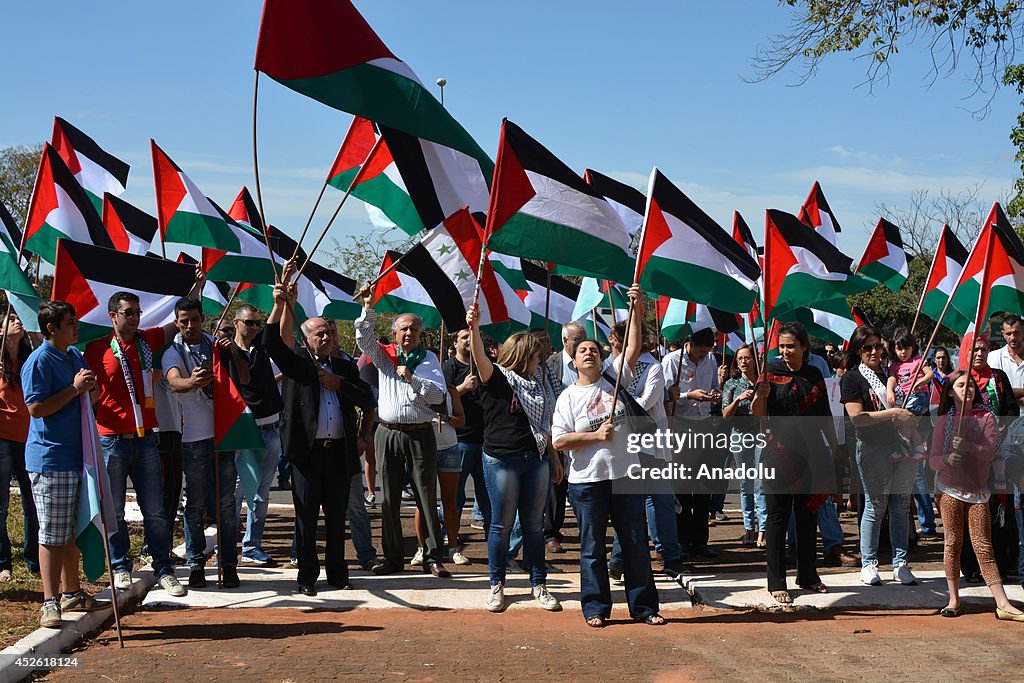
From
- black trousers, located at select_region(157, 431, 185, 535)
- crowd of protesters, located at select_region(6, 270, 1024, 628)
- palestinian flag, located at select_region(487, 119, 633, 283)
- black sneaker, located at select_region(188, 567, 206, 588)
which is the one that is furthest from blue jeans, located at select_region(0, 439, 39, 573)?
palestinian flag, located at select_region(487, 119, 633, 283)

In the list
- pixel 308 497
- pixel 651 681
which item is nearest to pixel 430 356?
pixel 308 497

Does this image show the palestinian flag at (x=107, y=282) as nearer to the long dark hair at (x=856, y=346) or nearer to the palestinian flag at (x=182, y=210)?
the palestinian flag at (x=182, y=210)

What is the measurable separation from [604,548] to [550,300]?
230 inches

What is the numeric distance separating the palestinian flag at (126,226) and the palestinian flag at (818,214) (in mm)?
7893

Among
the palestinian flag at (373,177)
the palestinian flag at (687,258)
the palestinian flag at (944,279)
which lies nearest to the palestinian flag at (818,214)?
the palestinian flag at (944,279)

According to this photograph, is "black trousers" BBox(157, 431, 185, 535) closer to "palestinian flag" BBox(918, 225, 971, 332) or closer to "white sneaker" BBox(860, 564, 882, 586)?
"white sneaker" BBox(860, 564, 882, 586)

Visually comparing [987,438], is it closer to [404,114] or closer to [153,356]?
[404,114]

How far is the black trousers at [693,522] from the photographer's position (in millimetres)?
10320

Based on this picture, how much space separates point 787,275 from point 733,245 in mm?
618

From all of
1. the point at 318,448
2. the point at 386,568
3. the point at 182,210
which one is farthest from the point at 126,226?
the point at 386,568

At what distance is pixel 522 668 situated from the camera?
6.35m

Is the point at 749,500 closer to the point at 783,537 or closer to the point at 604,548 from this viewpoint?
the point at 783,537

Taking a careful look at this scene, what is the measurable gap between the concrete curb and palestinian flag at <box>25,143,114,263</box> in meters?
3.02

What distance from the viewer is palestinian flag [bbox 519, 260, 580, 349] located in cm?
1287
